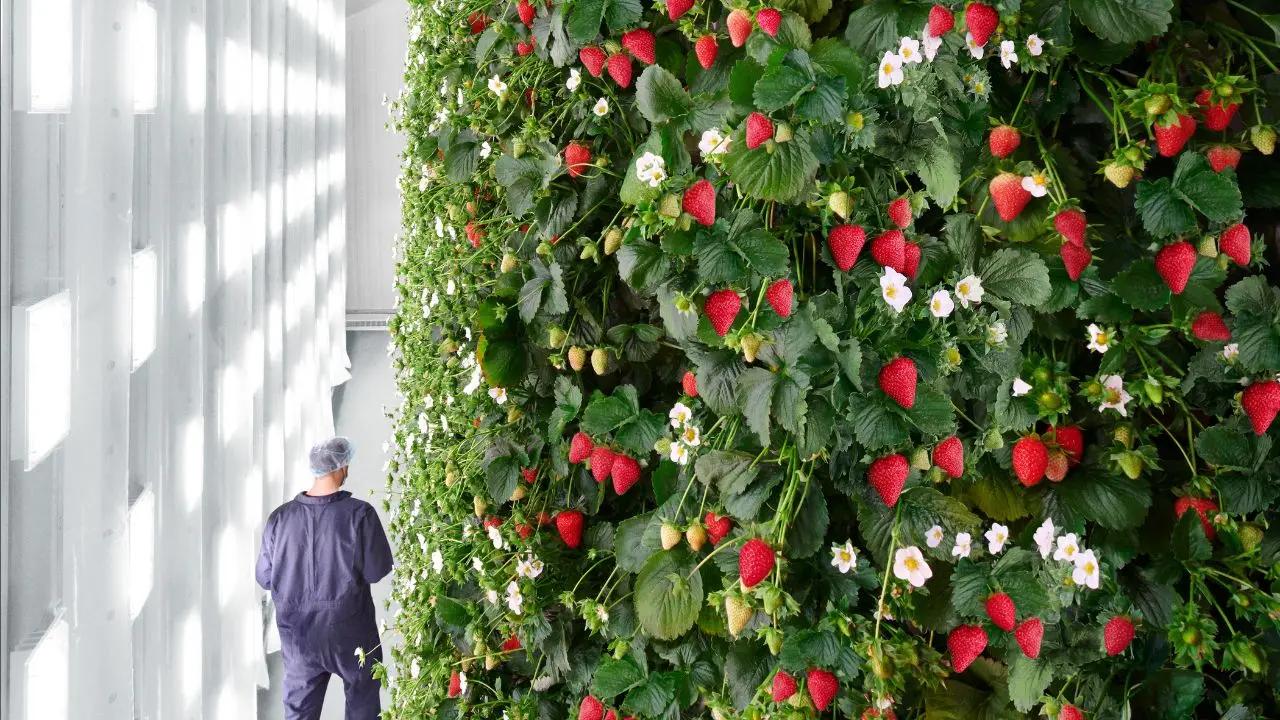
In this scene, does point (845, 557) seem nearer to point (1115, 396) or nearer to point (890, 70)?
point (1115, 396)

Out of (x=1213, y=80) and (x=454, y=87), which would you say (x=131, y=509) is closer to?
(x=454, y=87)

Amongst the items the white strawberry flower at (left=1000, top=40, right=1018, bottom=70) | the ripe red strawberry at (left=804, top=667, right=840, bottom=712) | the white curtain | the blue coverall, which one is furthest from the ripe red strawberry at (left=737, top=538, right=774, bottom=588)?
the blue coverall

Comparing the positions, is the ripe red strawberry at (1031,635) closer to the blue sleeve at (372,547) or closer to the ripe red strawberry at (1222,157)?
the ripe red strawberry at (1222,157)

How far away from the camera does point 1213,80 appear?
832 mm

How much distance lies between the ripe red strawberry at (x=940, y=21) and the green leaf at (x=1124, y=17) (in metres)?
0.12

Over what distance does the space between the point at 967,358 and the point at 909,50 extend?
31 cm

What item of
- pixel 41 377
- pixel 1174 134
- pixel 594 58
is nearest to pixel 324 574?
pixel 41 377

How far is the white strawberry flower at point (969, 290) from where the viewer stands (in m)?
0.85

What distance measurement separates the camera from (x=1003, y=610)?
2.77 ft

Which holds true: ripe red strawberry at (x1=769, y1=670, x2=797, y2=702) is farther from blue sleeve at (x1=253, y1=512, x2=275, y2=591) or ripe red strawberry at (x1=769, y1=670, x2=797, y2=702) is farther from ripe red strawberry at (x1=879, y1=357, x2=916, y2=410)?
blue sleeve at (x1=253, y1=512, x2=275, y2=591)

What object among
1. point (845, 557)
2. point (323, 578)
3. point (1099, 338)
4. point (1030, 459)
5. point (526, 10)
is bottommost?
point (323, 578)

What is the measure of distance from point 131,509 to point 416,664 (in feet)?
3.28

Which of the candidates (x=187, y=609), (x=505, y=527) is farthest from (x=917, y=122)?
(x=187, y=609)

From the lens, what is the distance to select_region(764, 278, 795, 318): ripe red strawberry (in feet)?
2.85
